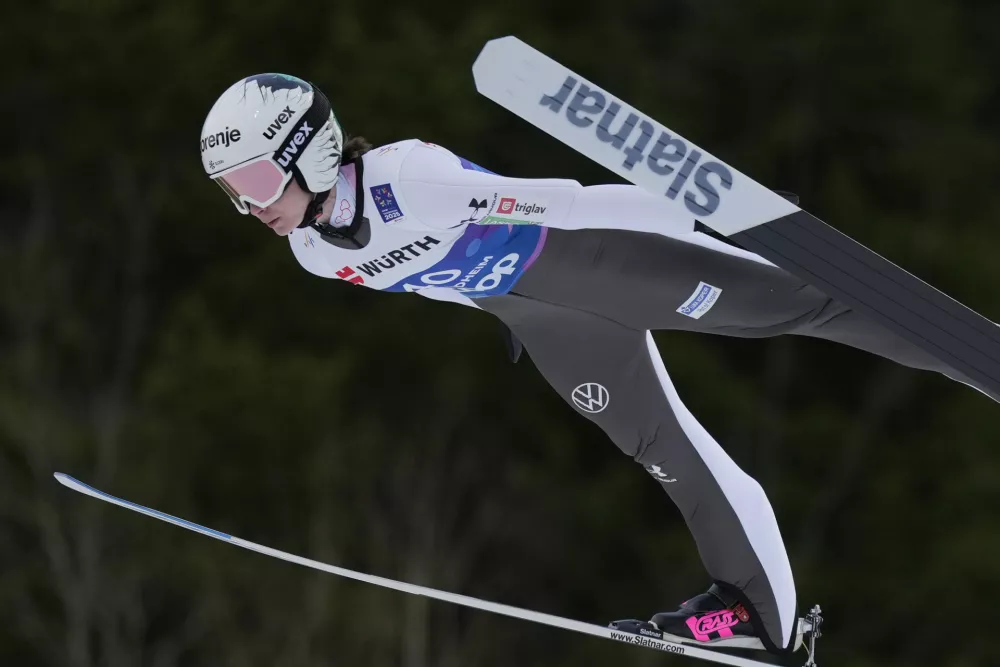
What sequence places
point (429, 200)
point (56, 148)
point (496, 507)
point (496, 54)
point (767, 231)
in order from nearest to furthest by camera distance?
point (496, 54), point (767, 231), point (429, 200), point (496, 507), point (56, 148)

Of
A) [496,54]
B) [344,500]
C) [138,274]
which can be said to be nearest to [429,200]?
[496,54]

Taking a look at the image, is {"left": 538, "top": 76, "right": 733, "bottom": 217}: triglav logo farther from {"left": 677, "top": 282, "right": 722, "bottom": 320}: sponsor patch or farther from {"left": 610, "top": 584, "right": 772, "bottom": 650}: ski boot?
{"left": 610, "top": 584, "right": 772, "bottom": 650}: ski boot

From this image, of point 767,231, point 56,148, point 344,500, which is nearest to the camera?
point 767,231

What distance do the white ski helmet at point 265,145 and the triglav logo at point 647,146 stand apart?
2.01 feet

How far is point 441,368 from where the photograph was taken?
9.84 meters

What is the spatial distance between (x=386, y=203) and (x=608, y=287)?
0.53 m

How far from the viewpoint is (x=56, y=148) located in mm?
10312

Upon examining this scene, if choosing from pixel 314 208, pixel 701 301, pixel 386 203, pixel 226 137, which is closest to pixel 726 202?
pixel 701 301

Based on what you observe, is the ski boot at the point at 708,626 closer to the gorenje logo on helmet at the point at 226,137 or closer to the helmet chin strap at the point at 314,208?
the helmet chin strap at the point at 314,208

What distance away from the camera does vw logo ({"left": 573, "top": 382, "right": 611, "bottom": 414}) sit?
3164mm

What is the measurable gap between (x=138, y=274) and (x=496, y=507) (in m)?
3.16

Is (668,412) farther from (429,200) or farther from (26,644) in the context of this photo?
(26,644)

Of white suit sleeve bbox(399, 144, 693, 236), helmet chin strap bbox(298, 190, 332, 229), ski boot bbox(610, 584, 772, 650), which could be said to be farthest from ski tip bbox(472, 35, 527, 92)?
ski boot bbox(610, 584, 772, 650)

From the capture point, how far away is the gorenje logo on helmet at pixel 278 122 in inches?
111
